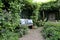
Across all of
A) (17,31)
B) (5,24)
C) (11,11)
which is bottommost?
(17,31)

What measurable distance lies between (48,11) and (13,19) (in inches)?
430

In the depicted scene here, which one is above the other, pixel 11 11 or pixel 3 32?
pixel 11 11

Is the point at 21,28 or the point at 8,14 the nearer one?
the point at 8,14

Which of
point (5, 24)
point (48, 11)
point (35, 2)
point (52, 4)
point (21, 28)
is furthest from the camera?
point (48, 11)

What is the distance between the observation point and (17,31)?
11.5 metres

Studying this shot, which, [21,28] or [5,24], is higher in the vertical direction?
[5,24]

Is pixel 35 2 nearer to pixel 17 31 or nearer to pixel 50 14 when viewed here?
pixel 17 31

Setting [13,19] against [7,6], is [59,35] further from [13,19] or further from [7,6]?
[7,6]

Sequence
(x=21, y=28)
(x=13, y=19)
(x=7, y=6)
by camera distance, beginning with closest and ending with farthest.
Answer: (x=13, y=19), (x=7, y=6), (x=21, y=28)

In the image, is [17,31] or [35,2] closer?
[17,31]

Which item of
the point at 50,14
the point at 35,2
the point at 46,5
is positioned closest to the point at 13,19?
the point at 35,2

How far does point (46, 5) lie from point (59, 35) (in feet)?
35.5

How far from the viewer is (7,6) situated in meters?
11.2

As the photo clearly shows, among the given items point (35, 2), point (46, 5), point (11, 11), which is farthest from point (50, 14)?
point (11, 11)
